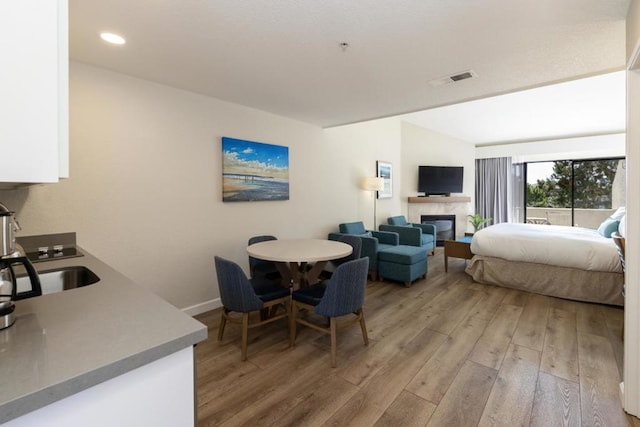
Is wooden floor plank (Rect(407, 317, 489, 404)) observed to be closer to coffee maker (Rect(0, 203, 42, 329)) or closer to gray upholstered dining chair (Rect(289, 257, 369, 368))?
gray upholstered dining chair (Rect(289, 257, 369, 368))

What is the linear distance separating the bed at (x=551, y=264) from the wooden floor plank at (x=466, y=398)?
223 cm

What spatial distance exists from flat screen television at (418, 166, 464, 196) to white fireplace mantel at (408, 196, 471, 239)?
0.64 ft

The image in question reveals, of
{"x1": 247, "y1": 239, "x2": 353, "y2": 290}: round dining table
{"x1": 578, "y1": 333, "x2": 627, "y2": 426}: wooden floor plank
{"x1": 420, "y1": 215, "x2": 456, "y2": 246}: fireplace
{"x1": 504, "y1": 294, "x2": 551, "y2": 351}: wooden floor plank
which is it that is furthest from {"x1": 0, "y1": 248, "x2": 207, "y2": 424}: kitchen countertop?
{"x1": 420, "y1": 215, "x2": 456, "y2": 246}: fireplace

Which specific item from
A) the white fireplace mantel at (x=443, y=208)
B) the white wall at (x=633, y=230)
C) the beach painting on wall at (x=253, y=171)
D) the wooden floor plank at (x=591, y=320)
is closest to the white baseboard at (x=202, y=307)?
the beach painting on wall at (x=253, y=171)

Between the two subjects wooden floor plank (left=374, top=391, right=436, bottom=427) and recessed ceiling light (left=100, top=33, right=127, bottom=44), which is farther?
recessed ceiling light (left=100, top=33, right=127, bottom=44)

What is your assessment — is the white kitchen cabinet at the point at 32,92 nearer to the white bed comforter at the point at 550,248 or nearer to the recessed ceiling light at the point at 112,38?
the recessed ceiling light at the point at 112,38

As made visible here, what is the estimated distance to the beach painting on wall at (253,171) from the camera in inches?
128

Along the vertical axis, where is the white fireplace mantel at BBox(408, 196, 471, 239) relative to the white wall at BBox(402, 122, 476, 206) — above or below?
below

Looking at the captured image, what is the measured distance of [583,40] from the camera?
1.98 metres

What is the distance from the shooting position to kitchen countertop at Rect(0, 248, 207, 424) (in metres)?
0.63

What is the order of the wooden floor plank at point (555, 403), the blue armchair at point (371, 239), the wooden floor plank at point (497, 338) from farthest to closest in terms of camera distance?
the blue armchair at point (371, 239)
the wooden floor plank at point (497, 338)
the wooden floor plank at point (555, 403)

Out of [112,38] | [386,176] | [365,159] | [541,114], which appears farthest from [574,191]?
[112,38]

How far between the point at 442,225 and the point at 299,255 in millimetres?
5464

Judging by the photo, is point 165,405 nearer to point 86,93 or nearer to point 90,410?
point 90,410
